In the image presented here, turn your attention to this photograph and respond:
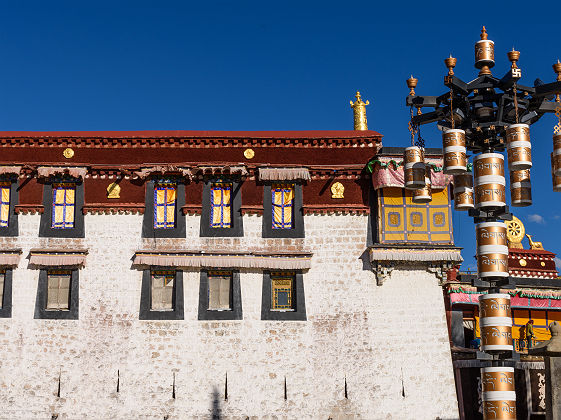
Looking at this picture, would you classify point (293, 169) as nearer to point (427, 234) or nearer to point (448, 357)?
point (427, 234)

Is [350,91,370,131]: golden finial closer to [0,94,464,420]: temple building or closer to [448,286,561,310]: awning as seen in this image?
[0,94,464,420]: temple building

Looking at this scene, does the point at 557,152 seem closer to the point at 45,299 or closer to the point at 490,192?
the point at 490,192

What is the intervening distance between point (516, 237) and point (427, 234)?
14.3m

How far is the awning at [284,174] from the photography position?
877 inches

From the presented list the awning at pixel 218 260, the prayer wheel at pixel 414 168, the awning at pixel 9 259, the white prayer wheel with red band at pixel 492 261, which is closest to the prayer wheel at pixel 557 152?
the white prayer wheel with red band at pixel 492 261

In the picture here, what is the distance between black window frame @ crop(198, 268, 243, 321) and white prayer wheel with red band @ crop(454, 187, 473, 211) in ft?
25.8

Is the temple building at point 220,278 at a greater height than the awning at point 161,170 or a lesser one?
lesser

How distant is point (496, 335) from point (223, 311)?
8.95 metres

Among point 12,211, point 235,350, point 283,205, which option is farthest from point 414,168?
point 12,211

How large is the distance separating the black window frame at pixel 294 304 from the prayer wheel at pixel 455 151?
7442 millimetres

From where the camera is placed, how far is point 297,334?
70.1 ft

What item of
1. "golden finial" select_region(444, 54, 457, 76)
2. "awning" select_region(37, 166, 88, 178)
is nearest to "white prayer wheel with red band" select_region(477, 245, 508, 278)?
"golden finial" select_region(444, 54, 457, 76)

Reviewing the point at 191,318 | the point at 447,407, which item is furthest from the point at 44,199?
the point at 447,407

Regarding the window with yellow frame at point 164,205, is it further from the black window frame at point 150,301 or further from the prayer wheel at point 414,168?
the prayer wheel at point 414,168
